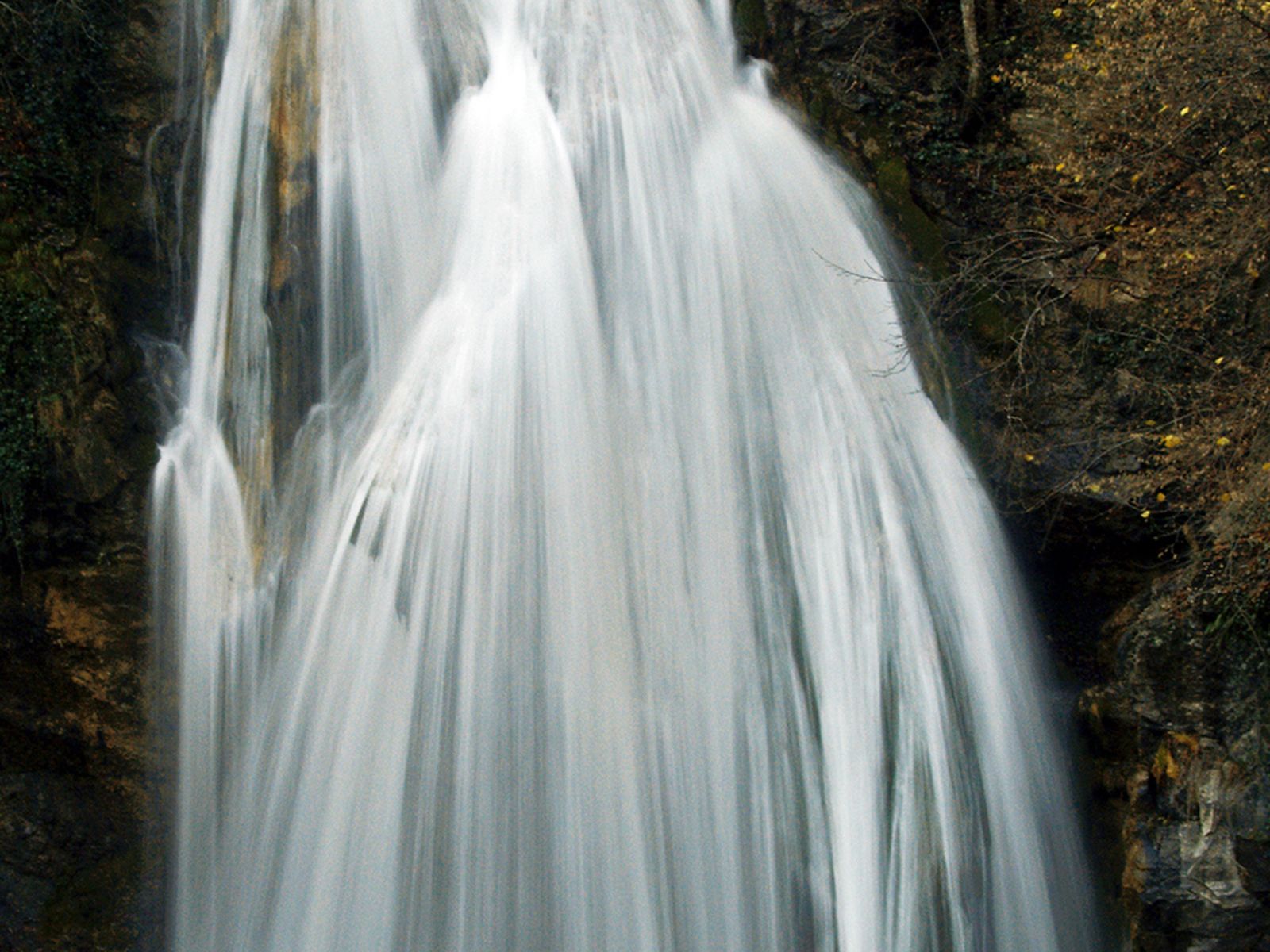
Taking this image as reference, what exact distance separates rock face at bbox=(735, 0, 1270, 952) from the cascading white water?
1.74 ft

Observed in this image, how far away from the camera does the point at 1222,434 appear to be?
6531 mm

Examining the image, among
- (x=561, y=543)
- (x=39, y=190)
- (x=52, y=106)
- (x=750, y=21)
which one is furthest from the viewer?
(x=750, y=21)

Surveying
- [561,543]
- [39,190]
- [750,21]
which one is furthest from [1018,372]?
[39,190]

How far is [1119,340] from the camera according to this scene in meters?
7.66

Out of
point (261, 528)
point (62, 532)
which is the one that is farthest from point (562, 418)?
point (62, 532)

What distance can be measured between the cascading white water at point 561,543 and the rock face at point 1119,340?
0.53 metres

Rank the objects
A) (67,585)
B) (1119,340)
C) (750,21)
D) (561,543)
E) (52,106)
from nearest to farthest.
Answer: (561,543) → (67,585) → (52,106) → (1119,340) → (750,21)

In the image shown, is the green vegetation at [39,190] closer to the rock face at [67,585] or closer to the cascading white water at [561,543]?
the rock face at [67,585]

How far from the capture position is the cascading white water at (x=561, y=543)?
5879 millimetres

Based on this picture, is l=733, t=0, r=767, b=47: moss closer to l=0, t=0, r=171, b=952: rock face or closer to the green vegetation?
the green vegetation

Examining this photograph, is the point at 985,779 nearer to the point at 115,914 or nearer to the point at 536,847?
the point at 536,847

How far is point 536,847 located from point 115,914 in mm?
2805

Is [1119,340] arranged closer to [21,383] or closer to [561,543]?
[561,543]

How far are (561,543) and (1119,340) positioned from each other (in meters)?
4.36
